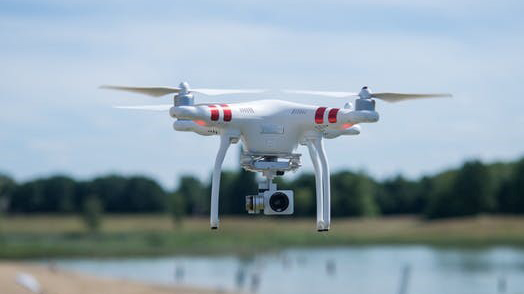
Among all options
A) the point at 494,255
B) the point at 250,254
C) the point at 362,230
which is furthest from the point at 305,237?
the point at 494,255

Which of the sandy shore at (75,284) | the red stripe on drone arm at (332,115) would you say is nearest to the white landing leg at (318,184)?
the red stripe on drone arm at (332,115)

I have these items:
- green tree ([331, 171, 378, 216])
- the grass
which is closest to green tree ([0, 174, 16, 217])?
the grass

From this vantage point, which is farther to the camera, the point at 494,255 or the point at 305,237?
the point at 305,237

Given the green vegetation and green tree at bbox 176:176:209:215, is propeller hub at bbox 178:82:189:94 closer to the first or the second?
the green vegetation

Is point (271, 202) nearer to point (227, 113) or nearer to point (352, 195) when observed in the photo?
point (227, 113)

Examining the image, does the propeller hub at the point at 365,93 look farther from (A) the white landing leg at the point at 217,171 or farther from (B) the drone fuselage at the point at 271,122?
(A) the white landing leg at the point at 217,171

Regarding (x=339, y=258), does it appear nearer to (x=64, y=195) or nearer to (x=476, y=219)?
(x=476, y=219)

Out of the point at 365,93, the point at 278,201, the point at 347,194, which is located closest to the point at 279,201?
the point at 278,201
